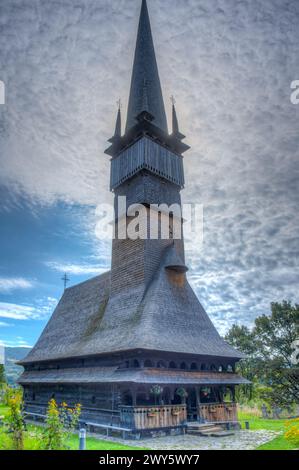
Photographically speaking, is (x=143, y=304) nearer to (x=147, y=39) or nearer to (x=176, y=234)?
(x=176, y=234)

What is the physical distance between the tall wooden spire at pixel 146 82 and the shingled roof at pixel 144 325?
38.8 ft

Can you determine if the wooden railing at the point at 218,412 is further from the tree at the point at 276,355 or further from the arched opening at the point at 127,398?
the tree at the point at 276,355

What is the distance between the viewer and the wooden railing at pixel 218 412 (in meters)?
19.3

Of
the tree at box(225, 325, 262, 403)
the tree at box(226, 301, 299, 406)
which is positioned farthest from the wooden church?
the tree at box(225, 325, 262, 403)

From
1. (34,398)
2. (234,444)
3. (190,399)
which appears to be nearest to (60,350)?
(34,398)

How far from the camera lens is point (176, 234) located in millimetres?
25906

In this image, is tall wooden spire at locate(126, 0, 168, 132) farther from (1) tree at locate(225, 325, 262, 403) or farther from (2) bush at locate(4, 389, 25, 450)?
(1) tree at locate(225, 325, 262, 403)

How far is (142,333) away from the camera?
1833 cm

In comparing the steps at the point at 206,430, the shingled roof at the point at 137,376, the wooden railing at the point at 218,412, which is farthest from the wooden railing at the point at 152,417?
the wooden railing at the point at 218,412

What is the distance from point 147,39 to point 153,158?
13.2 meters

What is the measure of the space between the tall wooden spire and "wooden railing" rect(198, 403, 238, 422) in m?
19.5

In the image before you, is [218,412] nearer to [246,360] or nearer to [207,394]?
[207,394]

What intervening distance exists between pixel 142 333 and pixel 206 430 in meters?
5.64

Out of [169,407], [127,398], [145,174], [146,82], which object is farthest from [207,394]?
[146,82]
